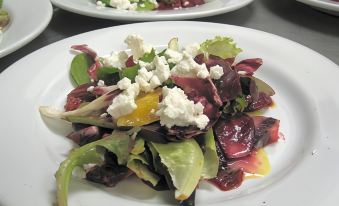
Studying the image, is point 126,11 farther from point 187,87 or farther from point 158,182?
point 158,182

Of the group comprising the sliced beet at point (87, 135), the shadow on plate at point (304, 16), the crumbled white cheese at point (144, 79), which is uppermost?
the crumbled white cheese at point (144, 79)

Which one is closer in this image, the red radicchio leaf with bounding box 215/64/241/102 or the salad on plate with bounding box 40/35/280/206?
the salad on plate with bounding box 40/35/280/206

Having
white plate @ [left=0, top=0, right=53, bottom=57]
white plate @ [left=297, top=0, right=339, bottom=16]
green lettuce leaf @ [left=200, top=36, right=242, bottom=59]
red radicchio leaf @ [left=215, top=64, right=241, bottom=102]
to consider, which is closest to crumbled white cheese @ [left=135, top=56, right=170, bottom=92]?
red radicchio leaf @ [left=215, top=64, right=241, bottom=102]

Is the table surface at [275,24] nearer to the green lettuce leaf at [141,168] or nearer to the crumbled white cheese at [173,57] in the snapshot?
the crumbled white cheese at [173,57]

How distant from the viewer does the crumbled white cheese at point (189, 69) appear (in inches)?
36.6

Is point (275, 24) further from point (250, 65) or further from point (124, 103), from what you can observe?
point (124, 103)

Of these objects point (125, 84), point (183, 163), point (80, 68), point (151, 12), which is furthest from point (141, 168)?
point (151, 12)

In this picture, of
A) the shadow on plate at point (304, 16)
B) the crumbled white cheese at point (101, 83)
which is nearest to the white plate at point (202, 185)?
the crumbled white cheese at point (101, 83)

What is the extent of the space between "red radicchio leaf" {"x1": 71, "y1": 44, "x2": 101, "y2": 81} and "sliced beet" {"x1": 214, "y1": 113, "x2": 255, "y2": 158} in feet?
1.10

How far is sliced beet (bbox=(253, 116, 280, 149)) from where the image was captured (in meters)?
0.95

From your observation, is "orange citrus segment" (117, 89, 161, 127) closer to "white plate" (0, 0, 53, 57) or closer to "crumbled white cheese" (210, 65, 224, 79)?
"crumbled white cheese" (210, 65, 224, 79)

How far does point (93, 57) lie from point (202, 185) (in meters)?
0.49

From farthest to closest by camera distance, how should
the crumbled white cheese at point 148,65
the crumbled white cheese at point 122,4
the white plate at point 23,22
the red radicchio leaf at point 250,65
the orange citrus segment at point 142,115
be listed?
1. the crumbled white cheese at point 122,4
2. the white plate at point 23,22
3. the red radicchio leaf at point 250,65
4. the crumbled white cheese at point 148,65
5. the orange citrus segment at point 142,115

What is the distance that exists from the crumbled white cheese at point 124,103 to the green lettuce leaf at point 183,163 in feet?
0.27
